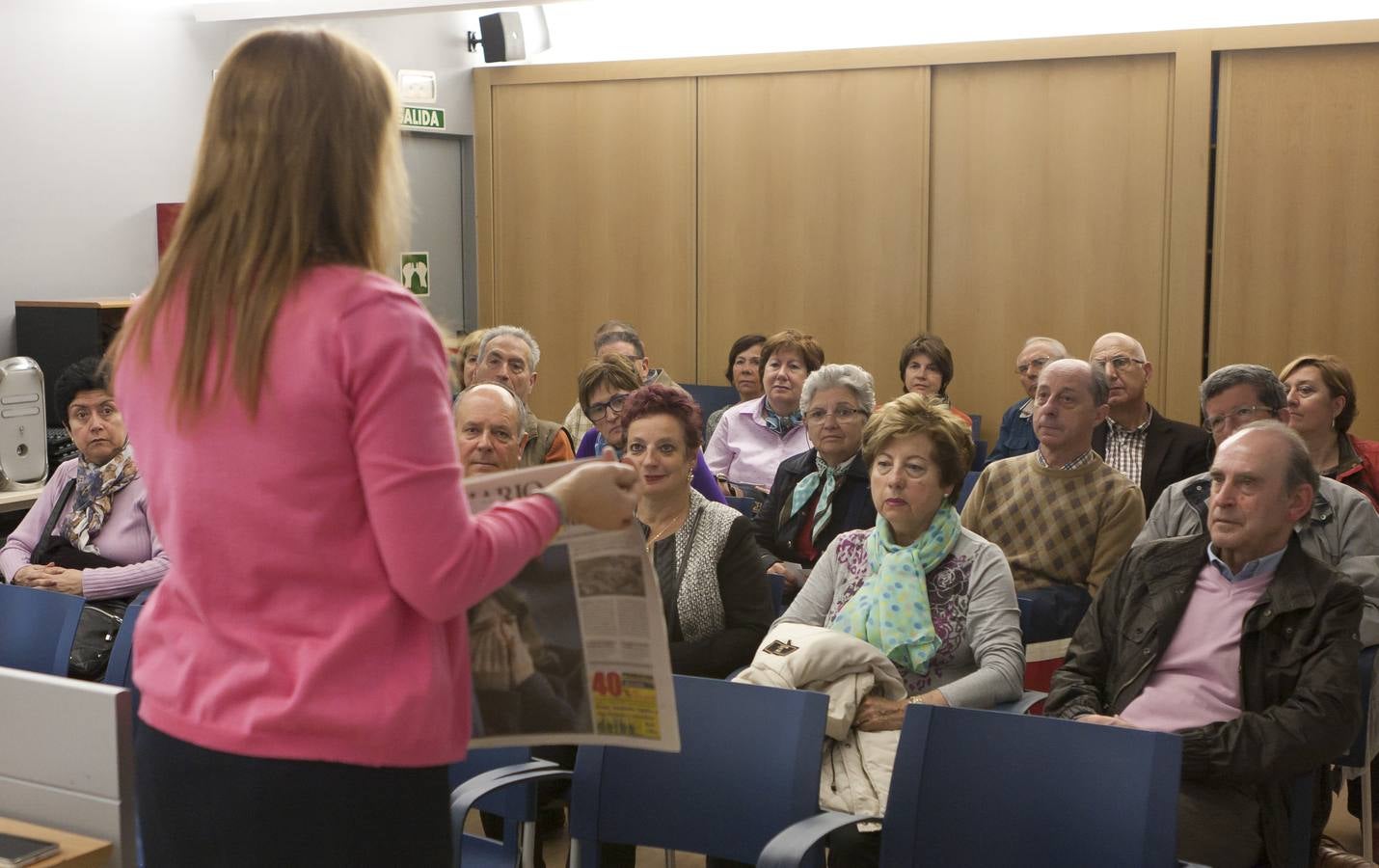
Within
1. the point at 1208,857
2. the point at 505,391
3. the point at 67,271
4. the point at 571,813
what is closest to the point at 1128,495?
the point at 1208,857

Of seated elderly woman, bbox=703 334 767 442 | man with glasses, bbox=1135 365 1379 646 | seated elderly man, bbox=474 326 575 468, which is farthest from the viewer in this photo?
seated elderly woman, bbox=703 334 767 442

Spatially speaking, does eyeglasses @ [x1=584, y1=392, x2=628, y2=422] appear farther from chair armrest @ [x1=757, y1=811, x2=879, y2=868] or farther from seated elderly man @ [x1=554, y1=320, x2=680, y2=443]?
chair armrest @ [x1=757, y1=811, x2=879, y2=868]

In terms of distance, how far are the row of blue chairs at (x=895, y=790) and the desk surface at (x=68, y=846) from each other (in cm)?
80

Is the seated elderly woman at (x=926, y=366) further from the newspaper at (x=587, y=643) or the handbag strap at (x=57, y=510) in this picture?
the newspaper at (x=587, y=643)

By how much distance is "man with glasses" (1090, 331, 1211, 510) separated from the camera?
487 cm

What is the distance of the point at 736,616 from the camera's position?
10.8 feet

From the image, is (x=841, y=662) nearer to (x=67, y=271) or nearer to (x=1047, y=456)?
(x=1047, y=456)

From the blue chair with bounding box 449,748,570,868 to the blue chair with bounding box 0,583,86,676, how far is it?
3.29 ft

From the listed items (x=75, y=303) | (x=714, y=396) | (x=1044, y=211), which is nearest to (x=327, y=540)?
(x=75, y=303)

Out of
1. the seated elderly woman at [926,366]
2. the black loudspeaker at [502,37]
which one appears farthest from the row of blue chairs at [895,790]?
the black loudspeaker at [502,37]

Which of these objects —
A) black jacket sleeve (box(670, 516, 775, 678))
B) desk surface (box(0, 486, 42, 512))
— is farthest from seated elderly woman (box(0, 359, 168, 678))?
black jacket sleeve (box(670, 516, 775, 678))

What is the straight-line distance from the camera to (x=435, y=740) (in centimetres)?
138

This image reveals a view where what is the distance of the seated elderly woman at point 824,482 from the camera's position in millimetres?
4402

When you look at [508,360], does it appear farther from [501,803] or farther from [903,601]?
[501,803]
